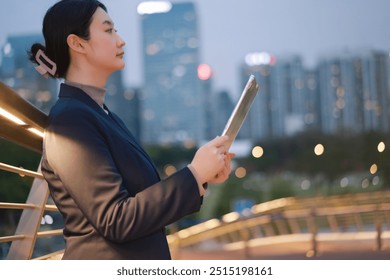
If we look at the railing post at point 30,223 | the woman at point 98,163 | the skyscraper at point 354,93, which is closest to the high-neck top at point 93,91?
the woman at point 98,163

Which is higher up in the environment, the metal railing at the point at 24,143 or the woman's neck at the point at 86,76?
the woman's neck at the point at 86,76

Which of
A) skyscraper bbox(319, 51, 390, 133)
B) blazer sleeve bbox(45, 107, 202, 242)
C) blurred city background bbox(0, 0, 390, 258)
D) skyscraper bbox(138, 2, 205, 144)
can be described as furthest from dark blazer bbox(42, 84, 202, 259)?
skyscraper bbox(138, 2, 205, 144)

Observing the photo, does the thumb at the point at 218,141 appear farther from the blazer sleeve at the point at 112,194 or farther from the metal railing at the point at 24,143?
the metal railing at the point at 24,143

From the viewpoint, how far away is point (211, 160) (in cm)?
95

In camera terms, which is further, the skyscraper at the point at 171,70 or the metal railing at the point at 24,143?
the skyscraper at the point at 171,70

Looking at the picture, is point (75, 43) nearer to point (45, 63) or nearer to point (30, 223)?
point (45, 63)

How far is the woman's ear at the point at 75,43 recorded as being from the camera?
3.51 ft

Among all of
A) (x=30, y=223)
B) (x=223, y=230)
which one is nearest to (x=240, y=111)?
(x=30, y=223)

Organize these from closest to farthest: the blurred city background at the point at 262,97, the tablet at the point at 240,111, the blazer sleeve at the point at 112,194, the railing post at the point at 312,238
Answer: the blazer sleeve at the point at 112,194
the tablet at the point at 240,111
the railing post at the point at 312,238
the blurred city background at the point at 262,97

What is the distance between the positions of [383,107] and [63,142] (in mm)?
39991

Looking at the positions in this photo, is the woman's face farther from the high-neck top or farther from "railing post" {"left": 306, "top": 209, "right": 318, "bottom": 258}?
"railing post" {"left": 306, "top": 209, "right": 318, "bottom": 258}

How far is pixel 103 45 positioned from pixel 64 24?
0.07 m
